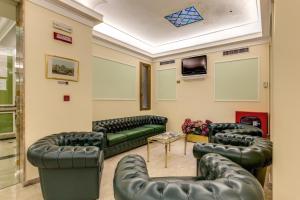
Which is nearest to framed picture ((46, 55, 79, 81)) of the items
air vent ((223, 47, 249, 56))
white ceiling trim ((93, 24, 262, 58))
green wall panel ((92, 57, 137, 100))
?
green wall panel ((92, 57, 137, 100))

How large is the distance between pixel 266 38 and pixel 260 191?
5097mm

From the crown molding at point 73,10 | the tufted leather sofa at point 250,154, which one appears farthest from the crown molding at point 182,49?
the tufted leather sofa at point 250,154

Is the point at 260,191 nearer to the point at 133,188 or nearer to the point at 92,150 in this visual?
the point at 133,188

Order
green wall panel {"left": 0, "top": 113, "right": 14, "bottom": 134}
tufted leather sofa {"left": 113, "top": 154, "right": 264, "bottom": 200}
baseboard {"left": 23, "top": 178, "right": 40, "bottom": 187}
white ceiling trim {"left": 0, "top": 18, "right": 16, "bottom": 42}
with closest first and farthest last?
tufted leather sofa {"left": 113, "top": 154, "right": 264, "bottom": 200}
baseboard {"left": 23, "top": 178, "right": 40, "bottom": 187}
white ceiling trim {"left": 0, "top": 18, "right": 16, "bottom": 42}
green wall panel {"left": 0, "top": 113, "right": 14, "bottom": 134}

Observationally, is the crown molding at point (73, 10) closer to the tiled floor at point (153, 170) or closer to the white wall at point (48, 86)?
the white wall at point (48, 86)

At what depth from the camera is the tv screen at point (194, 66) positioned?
19.8 feet

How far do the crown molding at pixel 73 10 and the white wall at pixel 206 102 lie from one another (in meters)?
3.65

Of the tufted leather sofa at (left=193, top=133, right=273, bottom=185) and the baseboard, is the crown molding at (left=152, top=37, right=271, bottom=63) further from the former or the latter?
the baseboard

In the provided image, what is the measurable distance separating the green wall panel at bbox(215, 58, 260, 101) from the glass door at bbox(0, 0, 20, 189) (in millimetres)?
5306

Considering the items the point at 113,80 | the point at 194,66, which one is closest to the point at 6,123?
the point at 113,80

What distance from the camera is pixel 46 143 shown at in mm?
2559

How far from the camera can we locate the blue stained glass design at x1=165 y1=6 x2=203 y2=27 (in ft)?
14.2

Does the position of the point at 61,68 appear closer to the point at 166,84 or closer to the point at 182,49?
the point at 182,49

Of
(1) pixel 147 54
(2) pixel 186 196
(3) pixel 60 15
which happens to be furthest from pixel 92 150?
(1) pixel 147 54
